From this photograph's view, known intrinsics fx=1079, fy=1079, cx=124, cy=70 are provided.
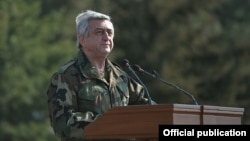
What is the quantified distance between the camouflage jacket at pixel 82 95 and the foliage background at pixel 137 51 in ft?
65.0

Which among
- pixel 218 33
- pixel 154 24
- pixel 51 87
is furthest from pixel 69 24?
pixel 51 87

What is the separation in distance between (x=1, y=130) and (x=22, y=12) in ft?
10.8

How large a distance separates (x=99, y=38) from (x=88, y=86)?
1.05ft

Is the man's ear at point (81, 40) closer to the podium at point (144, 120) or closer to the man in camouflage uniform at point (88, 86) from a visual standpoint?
the man in camouflage uniform at point (88, 86)

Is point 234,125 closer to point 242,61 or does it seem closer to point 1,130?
point 1,130

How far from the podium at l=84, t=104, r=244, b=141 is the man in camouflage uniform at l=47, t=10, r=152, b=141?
0.42 m

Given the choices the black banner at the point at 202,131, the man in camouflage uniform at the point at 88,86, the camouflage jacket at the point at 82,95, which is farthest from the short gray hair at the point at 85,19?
the black banner at the point at 202,131

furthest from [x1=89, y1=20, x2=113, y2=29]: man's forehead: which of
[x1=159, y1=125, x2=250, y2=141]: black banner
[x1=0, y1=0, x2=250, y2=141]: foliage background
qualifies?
[x1=0, y1=0, x2=250, y2=141]: foliage background

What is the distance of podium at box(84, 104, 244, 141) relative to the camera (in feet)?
19.5

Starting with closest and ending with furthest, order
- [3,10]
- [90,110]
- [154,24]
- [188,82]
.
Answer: [90,110], [3,10], [188,82], [154,24]

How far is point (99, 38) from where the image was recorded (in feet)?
22.7

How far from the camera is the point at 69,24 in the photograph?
30.5m

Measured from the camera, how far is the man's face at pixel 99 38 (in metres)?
6.91

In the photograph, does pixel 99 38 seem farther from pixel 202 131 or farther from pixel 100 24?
pixel 202 131
